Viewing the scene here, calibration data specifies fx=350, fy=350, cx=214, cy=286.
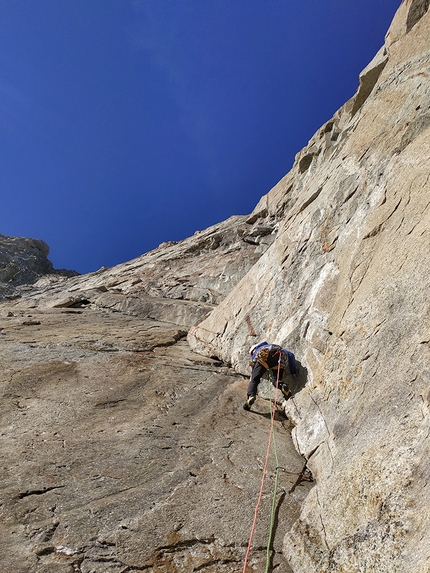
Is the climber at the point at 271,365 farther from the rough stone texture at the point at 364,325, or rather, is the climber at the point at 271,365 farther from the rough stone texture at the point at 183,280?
the rough stone texture at the point at 183,280

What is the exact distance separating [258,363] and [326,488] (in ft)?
11.7

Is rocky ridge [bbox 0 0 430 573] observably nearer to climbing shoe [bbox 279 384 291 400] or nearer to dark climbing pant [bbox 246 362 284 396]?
climbing shoe [bbox 279 384 291 400]

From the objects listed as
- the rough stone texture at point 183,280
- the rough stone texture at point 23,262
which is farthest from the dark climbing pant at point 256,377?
the rough stone texture at point 23,262

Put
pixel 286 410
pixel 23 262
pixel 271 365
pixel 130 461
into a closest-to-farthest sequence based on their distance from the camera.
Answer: pixel 130 461 < pixel 286 410 < pixel 271 365 < pixel 23 262

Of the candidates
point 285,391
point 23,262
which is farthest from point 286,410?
point 23,262

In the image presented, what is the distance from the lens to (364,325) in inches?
196

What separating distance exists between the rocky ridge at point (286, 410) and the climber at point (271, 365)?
251 mm

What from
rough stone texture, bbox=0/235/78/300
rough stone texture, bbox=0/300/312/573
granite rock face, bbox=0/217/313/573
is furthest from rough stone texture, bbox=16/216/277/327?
rough stone texture, bbox=0/235/78/300

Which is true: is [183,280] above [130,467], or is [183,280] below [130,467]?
above

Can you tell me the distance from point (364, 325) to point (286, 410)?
253 cm

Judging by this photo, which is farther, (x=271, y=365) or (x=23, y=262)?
(x=23, y=262)

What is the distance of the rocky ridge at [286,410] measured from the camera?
330cm

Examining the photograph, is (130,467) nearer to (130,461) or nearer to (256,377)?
(130,461)

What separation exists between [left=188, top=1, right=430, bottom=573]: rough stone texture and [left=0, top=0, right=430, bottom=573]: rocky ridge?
2cm
